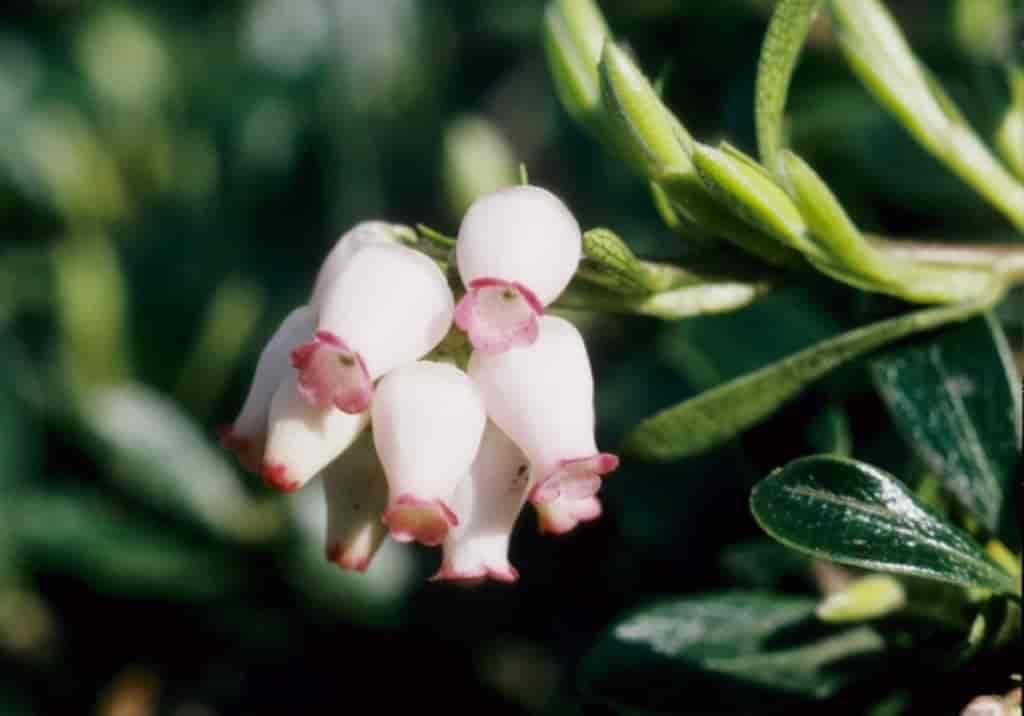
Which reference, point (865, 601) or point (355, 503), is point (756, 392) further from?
point (355, 503)

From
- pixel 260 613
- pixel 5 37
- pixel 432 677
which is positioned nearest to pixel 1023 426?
pixel 432 677

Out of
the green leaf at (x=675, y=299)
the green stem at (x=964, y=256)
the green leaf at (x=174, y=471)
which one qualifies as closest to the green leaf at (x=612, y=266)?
the green leaf at (x=675, y=299)

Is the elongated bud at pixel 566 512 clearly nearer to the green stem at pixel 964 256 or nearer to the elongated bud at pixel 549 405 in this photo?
the elongated bud at pixel 549 405

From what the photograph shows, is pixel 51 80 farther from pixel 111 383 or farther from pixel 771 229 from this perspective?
pixel 771 229

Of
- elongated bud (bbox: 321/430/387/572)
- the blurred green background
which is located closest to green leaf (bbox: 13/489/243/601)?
the blurred green background

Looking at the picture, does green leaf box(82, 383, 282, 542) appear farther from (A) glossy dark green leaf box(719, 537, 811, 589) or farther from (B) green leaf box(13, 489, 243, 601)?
(A) glossy dark green leaf box(719, 537, 811, 589)

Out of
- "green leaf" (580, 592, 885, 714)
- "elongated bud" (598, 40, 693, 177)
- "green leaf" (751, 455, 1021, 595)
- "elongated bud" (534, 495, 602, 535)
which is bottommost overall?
"green leaf" (580, 592, 885, 714)
